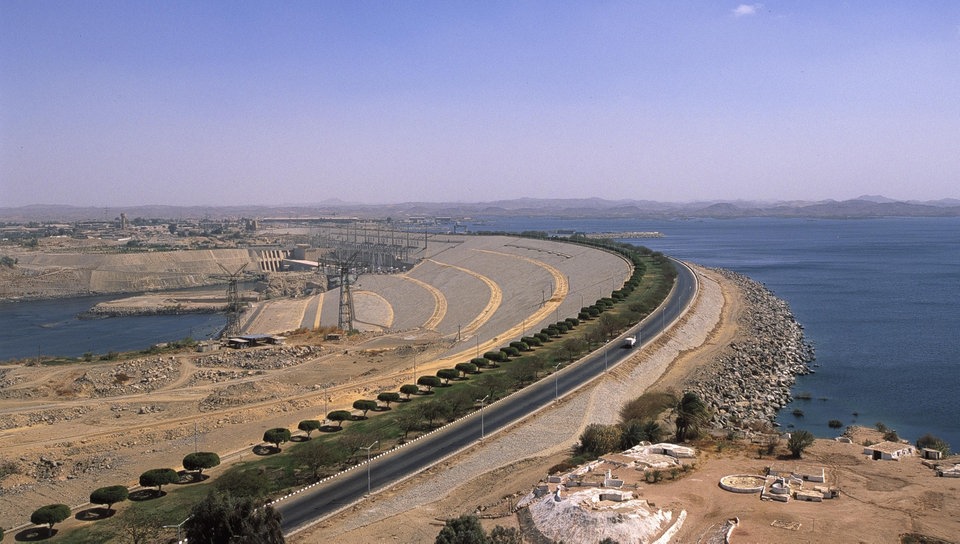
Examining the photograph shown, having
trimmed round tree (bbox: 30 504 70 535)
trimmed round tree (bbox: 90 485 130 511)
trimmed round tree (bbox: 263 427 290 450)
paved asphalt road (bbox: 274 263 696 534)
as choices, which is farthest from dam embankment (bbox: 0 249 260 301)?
trimmed round tree (bbox: 30 504 70 535)

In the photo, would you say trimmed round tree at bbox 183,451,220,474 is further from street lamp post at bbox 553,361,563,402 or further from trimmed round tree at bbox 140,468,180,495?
street lamp post at bbox 553,361,563,402

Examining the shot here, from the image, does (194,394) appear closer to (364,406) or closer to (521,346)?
(364,406)

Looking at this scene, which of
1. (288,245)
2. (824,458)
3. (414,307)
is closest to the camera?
(824,458)

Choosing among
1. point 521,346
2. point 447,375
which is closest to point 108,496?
point 447,375

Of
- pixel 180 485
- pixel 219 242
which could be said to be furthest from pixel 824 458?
pixel 219 242

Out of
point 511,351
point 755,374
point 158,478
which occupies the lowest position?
point 755,374

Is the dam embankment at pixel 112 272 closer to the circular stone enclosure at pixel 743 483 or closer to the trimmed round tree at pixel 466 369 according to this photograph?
the trimmed round tree at pixel 466 369

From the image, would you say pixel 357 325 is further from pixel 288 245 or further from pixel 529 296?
pixel 288 245
